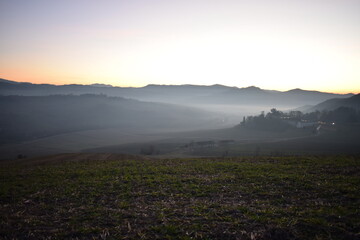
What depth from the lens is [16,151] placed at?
140 m

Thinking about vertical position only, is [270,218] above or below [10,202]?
above

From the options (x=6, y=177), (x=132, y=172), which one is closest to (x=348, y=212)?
(x=132, y=172)

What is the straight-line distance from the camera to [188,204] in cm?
1393

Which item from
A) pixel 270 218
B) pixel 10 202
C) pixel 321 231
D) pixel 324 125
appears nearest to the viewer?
pixel 321 231

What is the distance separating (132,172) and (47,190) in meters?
7.72

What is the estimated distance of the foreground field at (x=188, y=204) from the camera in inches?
416

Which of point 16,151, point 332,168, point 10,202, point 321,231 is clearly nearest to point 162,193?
point 321,231

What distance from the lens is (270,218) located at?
11398mm

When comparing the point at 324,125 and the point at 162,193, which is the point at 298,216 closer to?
A: the point at 162,193

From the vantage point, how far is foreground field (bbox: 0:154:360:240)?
10.6 metres

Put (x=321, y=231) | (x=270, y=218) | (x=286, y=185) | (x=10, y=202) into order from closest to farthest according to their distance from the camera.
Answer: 1. (x=321, y=231)
2. (x=270, y=218)
3. (x=10, y=202)
4. (x=286, y=185)

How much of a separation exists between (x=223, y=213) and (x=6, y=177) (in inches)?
935

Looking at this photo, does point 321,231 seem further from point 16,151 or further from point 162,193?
point 16,151

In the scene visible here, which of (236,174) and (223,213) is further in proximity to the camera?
(236,174)
